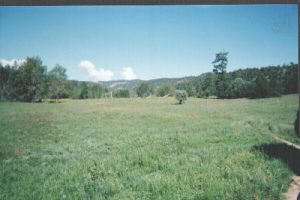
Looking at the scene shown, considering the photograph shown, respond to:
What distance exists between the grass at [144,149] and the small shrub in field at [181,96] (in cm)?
13

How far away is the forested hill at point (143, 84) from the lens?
6.18 meters

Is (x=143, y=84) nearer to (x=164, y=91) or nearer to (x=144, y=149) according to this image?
(x=164, y=91)

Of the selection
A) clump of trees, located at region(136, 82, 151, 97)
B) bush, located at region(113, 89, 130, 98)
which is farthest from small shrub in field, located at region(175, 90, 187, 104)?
bush, located at region(113, 89, 130, 98)

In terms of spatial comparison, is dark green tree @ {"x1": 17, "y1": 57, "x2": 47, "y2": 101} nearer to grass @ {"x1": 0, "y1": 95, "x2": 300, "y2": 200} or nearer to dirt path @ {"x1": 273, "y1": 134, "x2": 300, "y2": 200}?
grass @ {"x1": 0, "y1": 95, "x2": 300, "y2": 200}

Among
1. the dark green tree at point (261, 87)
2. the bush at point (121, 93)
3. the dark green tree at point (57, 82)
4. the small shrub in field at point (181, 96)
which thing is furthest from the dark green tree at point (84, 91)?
the dark green tree at point (261, 87)

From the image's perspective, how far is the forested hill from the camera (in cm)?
618

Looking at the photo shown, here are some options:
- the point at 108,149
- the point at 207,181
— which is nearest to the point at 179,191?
the point at 207,181

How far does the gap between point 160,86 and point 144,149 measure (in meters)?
1.52

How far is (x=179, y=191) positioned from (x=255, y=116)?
2657 millimetres

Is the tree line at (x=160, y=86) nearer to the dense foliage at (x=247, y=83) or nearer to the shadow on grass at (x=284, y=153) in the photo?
the dense foliage at (x=247, y=83)

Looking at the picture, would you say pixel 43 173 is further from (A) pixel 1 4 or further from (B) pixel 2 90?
(A) pixel 1 4

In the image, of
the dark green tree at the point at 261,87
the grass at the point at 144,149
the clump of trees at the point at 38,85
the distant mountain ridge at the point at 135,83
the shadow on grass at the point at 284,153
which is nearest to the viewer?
the grass at the point at 144,149

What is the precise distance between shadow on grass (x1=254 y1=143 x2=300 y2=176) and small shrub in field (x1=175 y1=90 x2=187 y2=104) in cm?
176

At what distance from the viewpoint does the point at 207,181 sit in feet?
16.6
